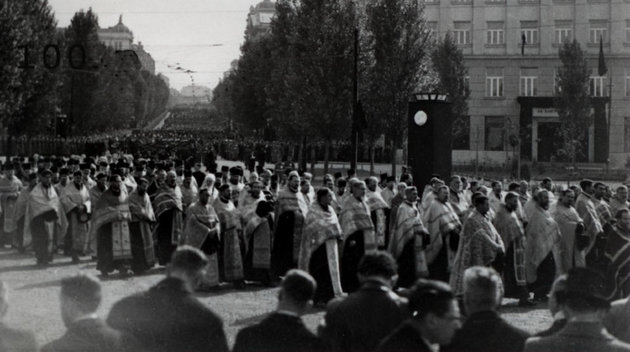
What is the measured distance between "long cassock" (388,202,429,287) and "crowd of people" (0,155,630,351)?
2 cm

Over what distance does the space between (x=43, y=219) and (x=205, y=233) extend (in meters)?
4.36

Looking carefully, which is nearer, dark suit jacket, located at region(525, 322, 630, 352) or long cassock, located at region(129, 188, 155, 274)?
dark suit jacket, located at region(525, 322, 630, 352)

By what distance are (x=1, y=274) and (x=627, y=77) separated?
45.1 metres

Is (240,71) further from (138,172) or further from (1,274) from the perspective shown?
(1,274)

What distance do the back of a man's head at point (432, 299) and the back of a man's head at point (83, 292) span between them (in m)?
1.70

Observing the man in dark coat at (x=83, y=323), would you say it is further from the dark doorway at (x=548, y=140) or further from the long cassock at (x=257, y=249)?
the dark doorway at (x=548, y=140)

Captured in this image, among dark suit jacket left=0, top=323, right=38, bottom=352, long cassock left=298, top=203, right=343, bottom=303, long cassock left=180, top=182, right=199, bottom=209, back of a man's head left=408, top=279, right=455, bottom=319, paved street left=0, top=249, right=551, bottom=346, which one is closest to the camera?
back of a man's head left=408, top=279, right=455, bottom=319

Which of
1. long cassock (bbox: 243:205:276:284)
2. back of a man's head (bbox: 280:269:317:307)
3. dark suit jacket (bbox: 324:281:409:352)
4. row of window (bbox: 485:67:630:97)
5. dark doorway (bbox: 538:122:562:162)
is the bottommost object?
long cassock (bbox: 243:205:276:284)

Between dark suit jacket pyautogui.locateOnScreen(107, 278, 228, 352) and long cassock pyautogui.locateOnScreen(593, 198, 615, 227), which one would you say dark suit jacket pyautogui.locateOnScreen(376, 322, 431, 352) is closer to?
dark suit jacket pyautogui.locateOnScreen(107, 278, 228, 352)

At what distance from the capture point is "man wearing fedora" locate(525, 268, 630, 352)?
456 centimetres

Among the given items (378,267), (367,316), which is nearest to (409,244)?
(378,267)

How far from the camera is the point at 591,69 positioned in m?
50.5

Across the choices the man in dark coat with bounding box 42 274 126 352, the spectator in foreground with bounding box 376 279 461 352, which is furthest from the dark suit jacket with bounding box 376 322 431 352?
the man in dark coat with bounding box 42 274 126 352

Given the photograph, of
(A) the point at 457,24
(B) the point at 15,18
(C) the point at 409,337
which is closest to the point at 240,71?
(A) the point at 457,24
